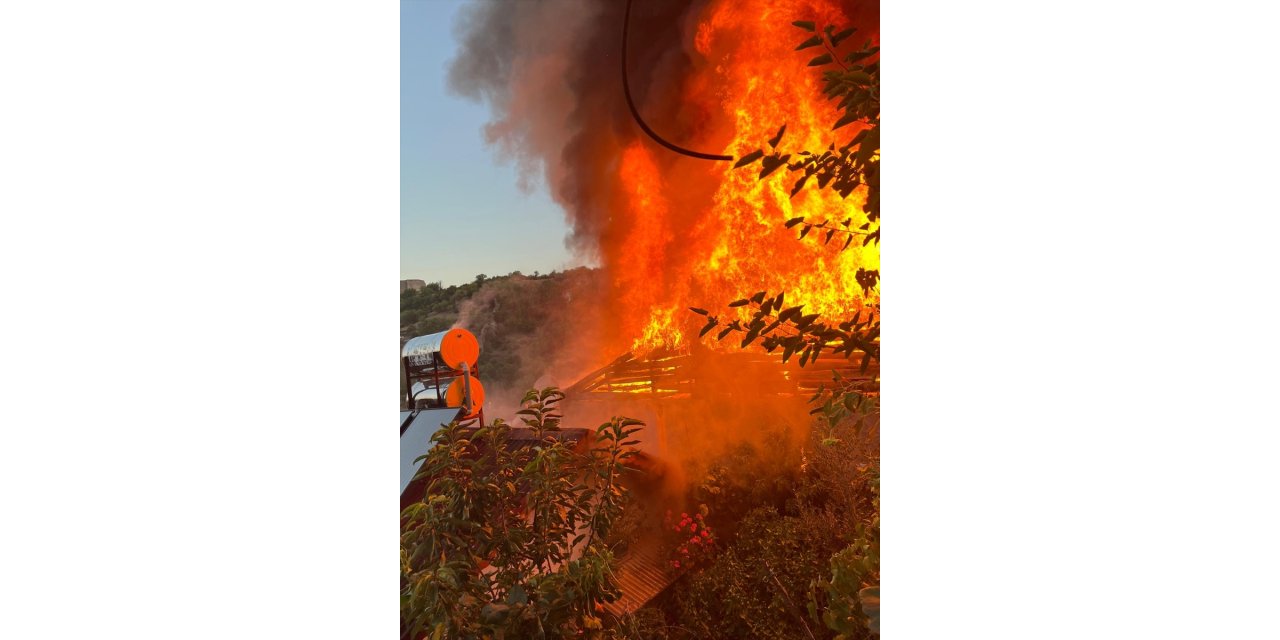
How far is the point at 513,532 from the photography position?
205cm

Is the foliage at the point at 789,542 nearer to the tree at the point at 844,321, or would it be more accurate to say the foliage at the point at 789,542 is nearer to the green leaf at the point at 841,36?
the tree at the point at 844,321

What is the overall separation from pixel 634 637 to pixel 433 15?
1.61 metres

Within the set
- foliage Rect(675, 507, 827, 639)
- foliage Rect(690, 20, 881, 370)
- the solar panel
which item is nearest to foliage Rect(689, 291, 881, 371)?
Answer: foliage Rect(690, 20, 881, 370)

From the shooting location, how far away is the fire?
1710 mm

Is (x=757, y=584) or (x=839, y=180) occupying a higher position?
(x=839, y=180)

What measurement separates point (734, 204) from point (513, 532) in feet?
3.20

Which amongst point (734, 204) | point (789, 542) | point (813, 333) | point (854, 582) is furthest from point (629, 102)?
point (854, 582)

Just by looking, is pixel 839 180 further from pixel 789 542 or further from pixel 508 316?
pixel 508 316

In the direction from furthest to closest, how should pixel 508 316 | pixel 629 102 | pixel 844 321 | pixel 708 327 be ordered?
pixel 508 316 < pixel 629 102 < pixel 708 327 < pixel 844 321

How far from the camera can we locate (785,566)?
1.79 m

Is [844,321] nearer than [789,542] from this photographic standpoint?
Yes

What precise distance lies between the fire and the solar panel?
21.9 inches
